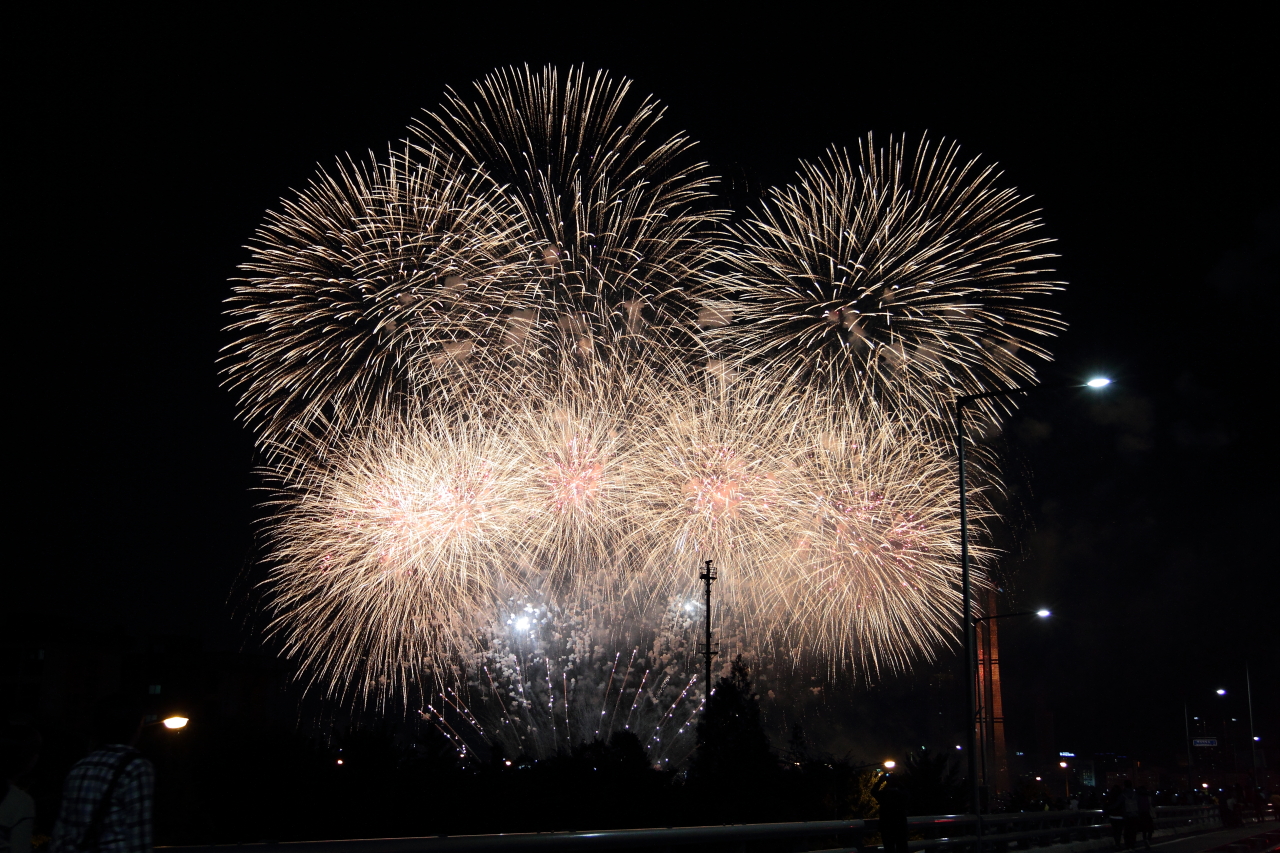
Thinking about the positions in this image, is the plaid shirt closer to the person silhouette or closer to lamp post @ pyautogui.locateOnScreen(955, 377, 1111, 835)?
the person silhouette

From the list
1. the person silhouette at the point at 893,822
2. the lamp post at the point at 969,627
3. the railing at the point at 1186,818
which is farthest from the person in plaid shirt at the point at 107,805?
the railing at the point at 1186,818

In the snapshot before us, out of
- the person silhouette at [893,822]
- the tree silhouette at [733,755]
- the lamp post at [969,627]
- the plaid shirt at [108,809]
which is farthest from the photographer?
the tree silhouette at [733,755]

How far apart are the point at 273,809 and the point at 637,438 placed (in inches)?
458

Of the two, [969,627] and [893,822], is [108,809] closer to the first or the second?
[893,822]

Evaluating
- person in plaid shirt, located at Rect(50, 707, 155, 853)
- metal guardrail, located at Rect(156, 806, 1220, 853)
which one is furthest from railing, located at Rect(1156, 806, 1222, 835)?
person in plaid shirt, located at Rect(50, 707, 155, 853)

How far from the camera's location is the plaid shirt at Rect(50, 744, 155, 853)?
5.04 meters

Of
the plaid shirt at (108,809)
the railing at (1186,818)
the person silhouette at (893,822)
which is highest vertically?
the plaid shirt at (108,809)

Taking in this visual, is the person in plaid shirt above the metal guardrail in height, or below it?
above

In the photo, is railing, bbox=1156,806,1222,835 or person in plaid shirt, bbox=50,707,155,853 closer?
person in plaid shirt, bbox=50,707,155,853

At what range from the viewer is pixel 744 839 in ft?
→ 34.2

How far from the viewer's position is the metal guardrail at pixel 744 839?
5.95 metres

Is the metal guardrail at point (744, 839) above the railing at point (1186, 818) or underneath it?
above

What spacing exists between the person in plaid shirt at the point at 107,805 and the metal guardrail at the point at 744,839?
1.46 ft

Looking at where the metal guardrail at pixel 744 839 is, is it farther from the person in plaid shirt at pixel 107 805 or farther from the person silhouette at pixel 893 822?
the person in plaid shirt at pixel 107 805
